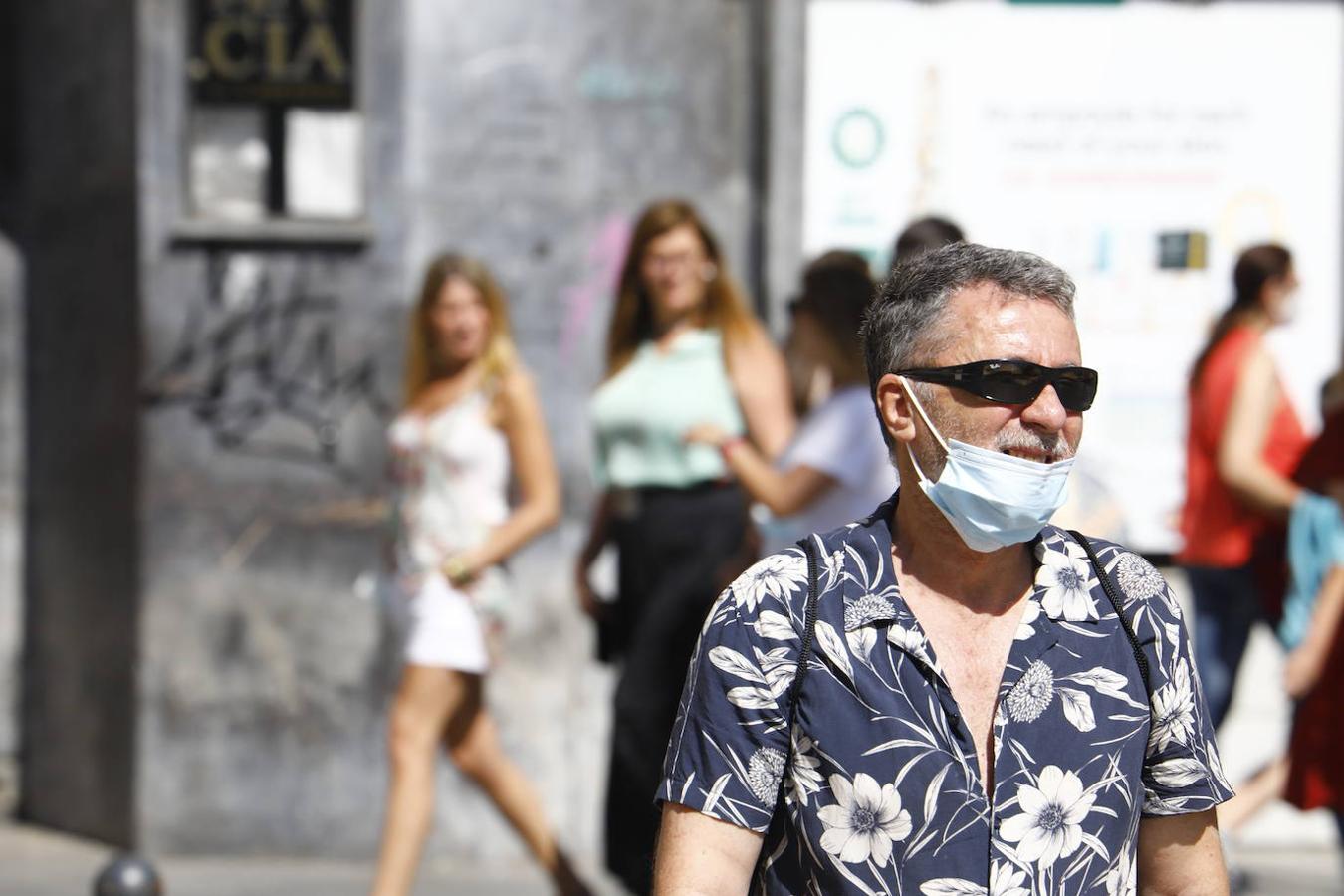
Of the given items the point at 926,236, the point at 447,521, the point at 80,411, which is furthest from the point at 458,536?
the point at 80,411

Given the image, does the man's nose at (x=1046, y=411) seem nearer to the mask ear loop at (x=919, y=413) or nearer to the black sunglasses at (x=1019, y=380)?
the black sunglasses at (x=1019, y=380)

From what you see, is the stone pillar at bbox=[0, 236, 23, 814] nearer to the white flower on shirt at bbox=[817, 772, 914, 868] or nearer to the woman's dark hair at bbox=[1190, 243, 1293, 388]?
the woman's dark hair at bbox=[1190, 243, 1293, 388]

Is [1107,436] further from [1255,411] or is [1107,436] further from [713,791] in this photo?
[713,791]

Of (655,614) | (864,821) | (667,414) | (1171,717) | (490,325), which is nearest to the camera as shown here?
(864,821)

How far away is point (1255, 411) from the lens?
216 inches

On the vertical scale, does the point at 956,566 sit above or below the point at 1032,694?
above

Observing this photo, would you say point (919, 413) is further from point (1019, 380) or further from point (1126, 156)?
point (1126, 156)

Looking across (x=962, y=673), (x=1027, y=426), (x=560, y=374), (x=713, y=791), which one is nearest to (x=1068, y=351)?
(x=1027, y=426)

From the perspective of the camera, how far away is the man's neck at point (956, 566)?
2.38m

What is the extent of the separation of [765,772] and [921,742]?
197 millimetres

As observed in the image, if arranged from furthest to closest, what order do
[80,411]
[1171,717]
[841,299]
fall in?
[80,411], [841,299], [1171,717]

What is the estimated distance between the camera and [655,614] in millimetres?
4754

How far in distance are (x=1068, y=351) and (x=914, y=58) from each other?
4.55 meters

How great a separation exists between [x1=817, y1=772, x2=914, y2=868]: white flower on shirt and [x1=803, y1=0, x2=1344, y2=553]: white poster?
462 cm
